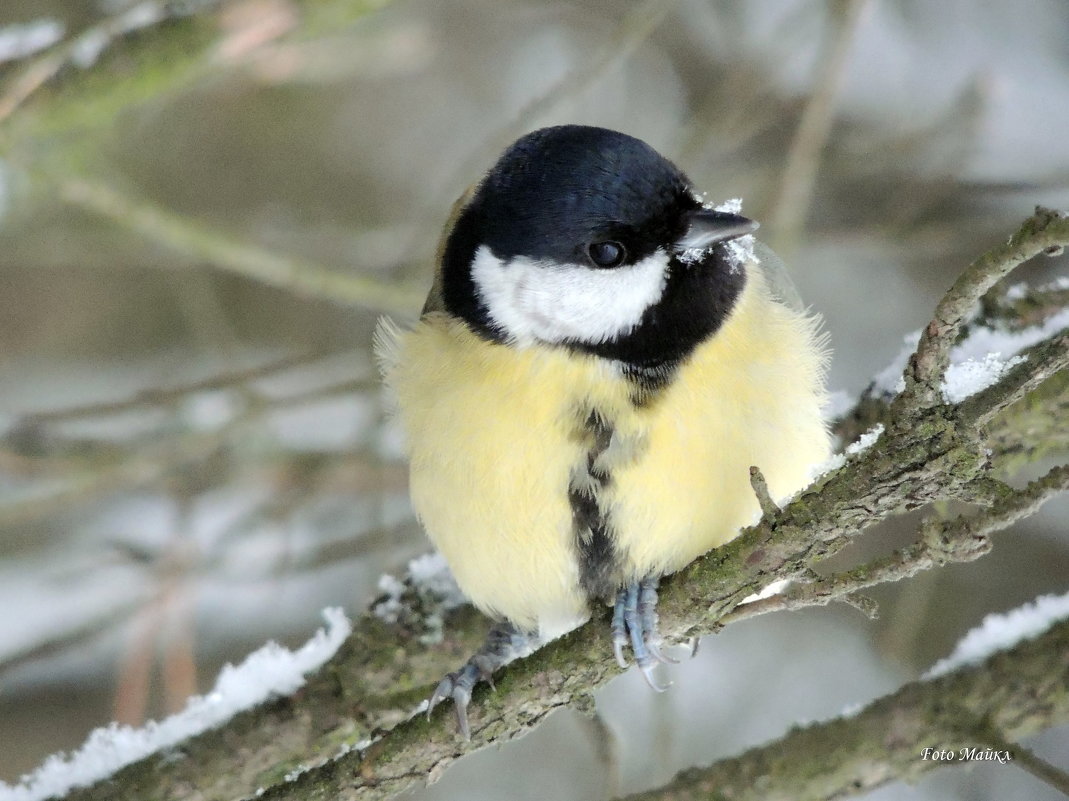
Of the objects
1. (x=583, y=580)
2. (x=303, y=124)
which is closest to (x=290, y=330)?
(x=303, y=124)

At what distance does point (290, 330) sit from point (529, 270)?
7.00ft

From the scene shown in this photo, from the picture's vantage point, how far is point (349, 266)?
309cm

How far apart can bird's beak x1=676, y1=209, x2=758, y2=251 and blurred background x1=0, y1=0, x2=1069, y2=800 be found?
83 cm

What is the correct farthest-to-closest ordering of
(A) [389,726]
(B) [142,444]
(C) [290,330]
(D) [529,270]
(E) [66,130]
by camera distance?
(C) [290,330]
(B) [142,444]
(E) [66,130]
(A) [389,726]
(D) [529,270]

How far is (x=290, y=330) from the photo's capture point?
143 inches

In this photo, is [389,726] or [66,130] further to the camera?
[66,130]

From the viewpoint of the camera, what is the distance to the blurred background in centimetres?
241

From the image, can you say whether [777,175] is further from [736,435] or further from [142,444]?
[142,444]

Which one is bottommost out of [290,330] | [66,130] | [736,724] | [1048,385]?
[1048,385]

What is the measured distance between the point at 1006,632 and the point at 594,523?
2.14 ft

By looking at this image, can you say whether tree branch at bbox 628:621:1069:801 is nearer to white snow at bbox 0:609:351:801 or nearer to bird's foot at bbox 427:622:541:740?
bird's foot at bbox 427:622:541:740

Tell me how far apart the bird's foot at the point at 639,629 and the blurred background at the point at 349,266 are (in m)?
0.57

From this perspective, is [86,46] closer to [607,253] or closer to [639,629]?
[607,253]

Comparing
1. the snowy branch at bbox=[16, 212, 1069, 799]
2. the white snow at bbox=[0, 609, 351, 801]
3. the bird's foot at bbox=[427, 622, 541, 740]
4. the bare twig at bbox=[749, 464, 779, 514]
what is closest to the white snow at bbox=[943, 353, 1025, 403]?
the snowy branch at bbox=[16, 212, 1069, 799]
